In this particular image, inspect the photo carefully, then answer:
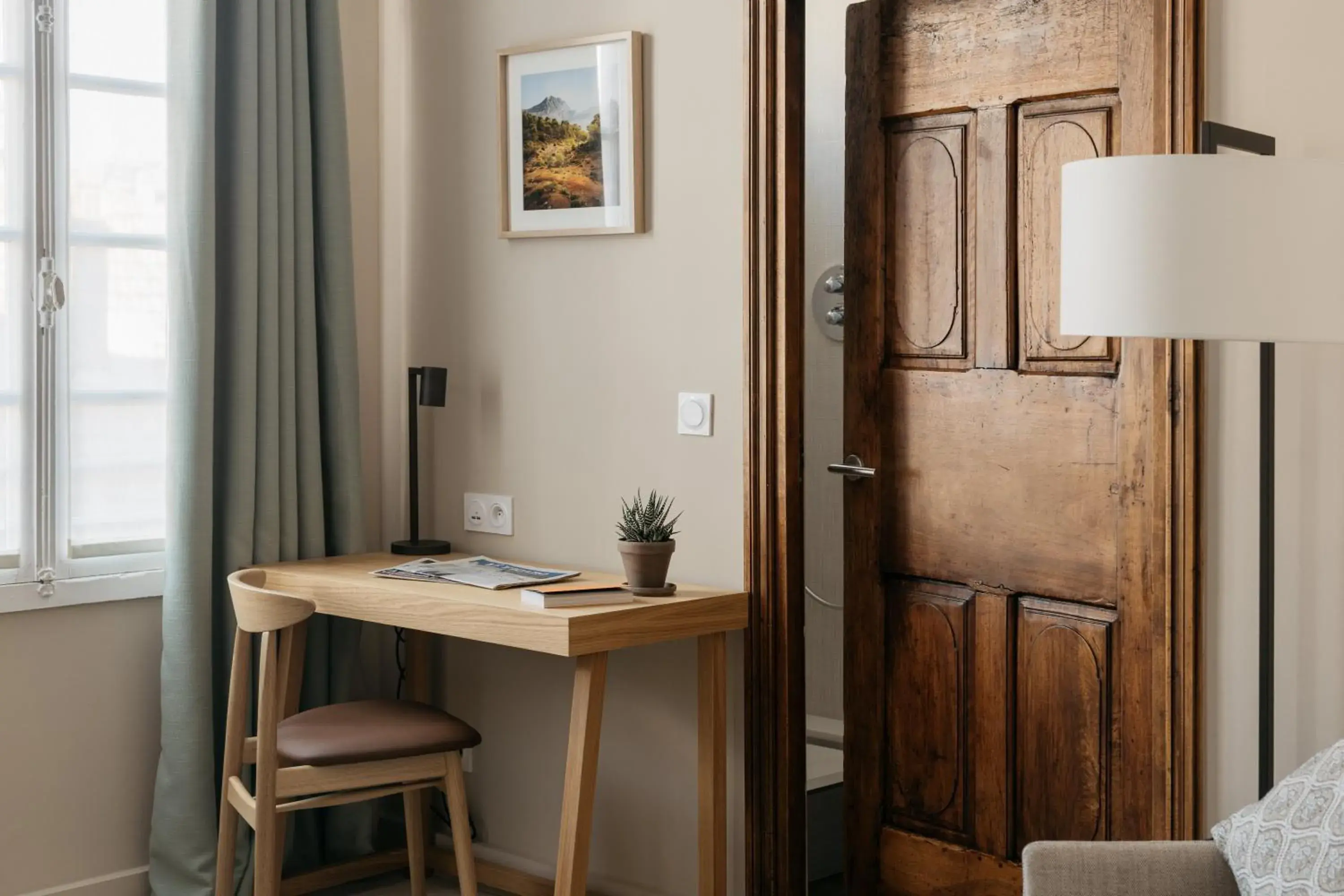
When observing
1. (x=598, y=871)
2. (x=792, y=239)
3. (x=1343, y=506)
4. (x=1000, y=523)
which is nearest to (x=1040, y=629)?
(x=1000, y=523)

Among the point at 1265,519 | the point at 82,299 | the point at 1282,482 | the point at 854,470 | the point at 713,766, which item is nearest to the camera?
the point at 1265,519

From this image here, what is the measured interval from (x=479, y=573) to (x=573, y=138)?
3.37ft

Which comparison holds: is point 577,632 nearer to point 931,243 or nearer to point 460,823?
point 460,823

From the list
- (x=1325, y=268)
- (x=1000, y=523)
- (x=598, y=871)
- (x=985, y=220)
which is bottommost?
(x=598, y=871)

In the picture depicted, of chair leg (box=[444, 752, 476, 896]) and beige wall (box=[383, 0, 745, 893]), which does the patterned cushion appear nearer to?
beige wall (box=[383, 0, 745, 893])

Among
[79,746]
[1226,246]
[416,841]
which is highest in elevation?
[1226,246]

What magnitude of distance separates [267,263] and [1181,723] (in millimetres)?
2244

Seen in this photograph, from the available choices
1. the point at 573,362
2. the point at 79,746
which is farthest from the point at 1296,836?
the point at 79,746

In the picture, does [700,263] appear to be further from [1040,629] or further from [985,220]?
[1040,629]

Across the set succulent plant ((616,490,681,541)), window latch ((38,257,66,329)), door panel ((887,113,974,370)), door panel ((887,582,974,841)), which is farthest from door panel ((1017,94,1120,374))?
window latch ((38,257,66,329))

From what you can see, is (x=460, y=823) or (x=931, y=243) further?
(x=931, y=243)

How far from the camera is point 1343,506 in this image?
2387mm

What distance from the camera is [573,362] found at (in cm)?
351

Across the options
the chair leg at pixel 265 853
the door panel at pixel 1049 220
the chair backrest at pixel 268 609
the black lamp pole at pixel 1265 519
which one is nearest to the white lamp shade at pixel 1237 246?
the black lamp pole at pixel 1265 519
